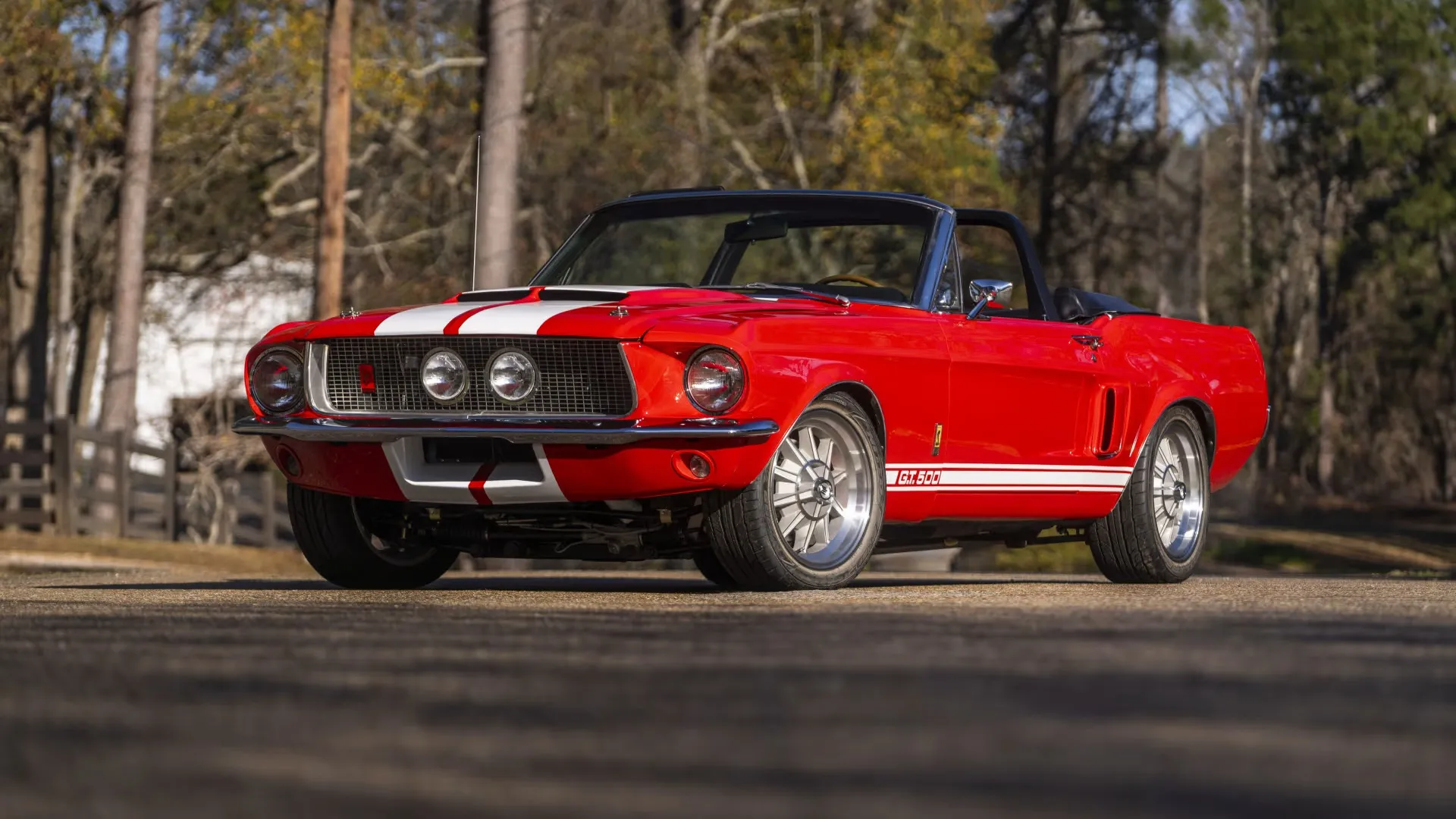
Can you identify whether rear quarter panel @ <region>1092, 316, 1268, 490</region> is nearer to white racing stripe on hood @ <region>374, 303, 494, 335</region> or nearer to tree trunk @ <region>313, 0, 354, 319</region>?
white racing stripe on hood @ <region>374, 303, 494, 335</region>

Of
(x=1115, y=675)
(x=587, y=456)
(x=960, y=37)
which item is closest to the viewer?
(x=1115, y=675)

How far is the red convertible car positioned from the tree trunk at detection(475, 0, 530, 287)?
333 inches

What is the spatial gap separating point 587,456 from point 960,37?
2882 cm

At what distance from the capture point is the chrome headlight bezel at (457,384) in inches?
304

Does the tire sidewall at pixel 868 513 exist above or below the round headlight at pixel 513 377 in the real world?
below

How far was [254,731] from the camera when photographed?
381 cm

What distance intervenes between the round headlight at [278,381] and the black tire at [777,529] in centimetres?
165

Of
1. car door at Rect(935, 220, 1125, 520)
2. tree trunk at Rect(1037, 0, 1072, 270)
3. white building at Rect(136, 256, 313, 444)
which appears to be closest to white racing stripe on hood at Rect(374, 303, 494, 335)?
car door at Rect(935, 220, 1125, 520)

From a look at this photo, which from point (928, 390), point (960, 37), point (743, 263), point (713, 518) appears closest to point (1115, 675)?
point (713, 518)

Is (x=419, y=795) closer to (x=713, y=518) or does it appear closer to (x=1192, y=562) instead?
(x=713, y=518)

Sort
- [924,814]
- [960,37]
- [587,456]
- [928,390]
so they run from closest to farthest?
1. [924,814]
2. [587,456]
3. [928,390]
4. [960,37]

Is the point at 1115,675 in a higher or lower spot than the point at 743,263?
lower

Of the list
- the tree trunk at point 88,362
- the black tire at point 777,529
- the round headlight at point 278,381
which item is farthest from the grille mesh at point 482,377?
the tree trunk at point 88,362

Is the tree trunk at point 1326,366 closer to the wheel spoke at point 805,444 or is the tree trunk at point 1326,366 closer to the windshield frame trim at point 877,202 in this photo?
the windshield frame trim at point 877,202
